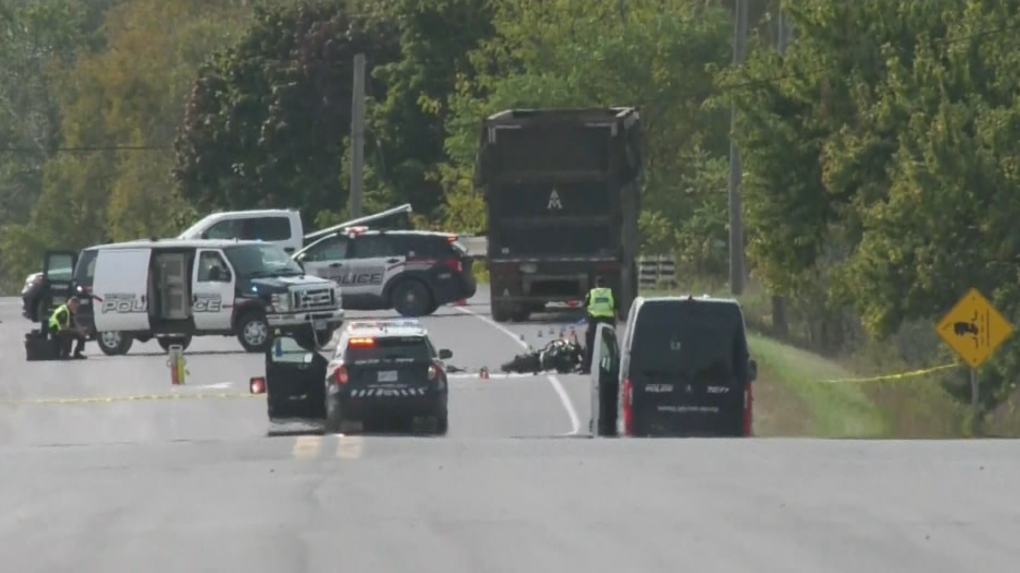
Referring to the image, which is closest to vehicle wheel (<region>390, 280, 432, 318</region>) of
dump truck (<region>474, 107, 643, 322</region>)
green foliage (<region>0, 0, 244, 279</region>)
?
dump truck (<region>474, 107, 643, 322</region>)

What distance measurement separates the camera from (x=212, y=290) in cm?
3822

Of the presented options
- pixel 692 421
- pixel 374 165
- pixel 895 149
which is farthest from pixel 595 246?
pixel 374 165

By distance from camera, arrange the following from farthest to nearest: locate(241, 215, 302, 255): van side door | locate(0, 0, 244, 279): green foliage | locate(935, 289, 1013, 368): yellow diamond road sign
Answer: locate(0, 0, 244, 279): green foliage → locate(241, 215, 302, 255): van side door → locate(935, 289, 1013, 368): yellow diamond road sign

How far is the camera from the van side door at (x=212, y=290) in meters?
38.2

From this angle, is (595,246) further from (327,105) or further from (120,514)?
(327,105)

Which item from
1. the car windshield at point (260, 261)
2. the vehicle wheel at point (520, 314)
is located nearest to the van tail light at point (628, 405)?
the car windshield at point (260, 261)

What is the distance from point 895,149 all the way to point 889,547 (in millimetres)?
30426

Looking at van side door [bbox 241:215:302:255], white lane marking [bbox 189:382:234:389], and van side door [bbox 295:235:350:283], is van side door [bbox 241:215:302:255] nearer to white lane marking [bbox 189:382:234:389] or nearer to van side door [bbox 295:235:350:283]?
van side door [bbox 295:235:350:283]

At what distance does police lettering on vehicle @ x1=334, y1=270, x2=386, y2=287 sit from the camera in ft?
→ 143

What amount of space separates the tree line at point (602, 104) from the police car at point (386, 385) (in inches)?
526

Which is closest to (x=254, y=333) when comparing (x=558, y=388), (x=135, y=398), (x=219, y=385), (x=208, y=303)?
(x=208, y=303)

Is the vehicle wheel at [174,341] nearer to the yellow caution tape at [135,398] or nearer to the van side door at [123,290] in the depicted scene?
the van side door at [123,290]

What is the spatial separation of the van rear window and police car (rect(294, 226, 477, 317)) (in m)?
18.6

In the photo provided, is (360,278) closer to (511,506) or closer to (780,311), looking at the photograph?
(780,311)
